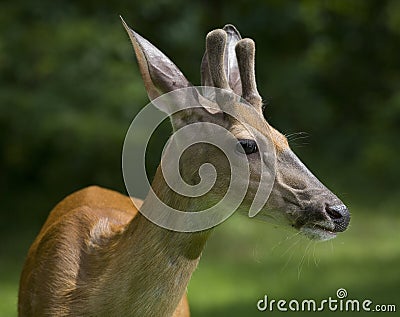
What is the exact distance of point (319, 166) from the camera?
16.0 m

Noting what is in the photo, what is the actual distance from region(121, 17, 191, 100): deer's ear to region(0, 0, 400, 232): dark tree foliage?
10.6 feet

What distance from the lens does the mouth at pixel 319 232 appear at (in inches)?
161

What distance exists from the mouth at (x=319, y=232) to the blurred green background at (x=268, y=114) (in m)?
3.27

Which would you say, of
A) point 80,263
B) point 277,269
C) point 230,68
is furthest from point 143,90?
point 80,263

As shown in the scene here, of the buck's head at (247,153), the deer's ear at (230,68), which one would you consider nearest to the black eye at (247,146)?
the buck's head at (247,153)

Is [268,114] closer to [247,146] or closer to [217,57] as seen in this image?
[217,57]

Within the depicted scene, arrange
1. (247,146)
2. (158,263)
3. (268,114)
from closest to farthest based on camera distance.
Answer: (247,146)
(158,263)
(268,114)

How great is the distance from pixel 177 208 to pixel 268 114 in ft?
41.1

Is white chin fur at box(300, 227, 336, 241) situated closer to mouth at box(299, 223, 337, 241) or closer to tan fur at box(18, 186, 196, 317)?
mouth at box(299, 223, 337, 241)

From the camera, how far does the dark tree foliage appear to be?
36.9ft

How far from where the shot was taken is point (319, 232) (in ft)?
13.5

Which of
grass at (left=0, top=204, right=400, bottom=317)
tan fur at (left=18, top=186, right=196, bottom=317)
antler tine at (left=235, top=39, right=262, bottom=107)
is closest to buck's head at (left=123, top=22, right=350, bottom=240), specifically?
antler tine at (left=235, top=39, right=262, bottom=107)

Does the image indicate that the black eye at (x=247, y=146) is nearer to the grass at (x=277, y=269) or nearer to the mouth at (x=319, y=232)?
the mouth at (x=319, y=232)

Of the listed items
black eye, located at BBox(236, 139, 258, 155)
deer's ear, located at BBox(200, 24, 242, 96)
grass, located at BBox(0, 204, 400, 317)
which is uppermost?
deer's ear, located at BBox(200, 24, 242, 96)
